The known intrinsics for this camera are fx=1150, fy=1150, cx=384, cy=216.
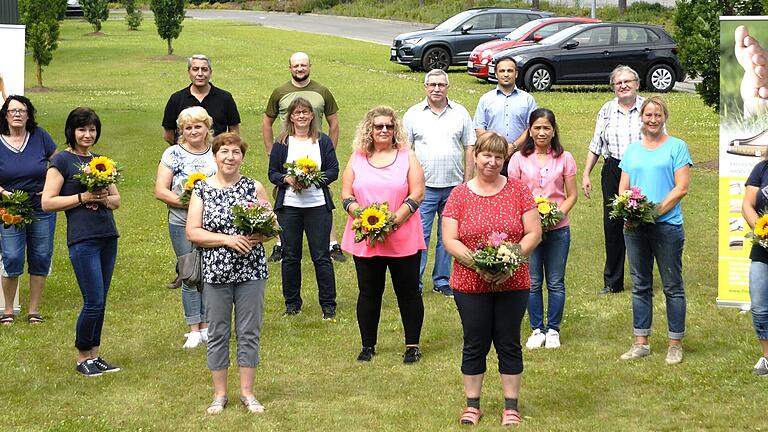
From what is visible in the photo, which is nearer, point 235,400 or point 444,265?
point 235,400

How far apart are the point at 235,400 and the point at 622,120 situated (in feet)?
15.6

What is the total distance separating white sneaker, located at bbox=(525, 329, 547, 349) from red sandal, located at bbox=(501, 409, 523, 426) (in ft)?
6.38

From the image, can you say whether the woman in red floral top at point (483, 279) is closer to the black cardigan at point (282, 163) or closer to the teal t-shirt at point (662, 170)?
the teal t-shirt at point (662, 170)

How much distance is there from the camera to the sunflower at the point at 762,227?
791cm

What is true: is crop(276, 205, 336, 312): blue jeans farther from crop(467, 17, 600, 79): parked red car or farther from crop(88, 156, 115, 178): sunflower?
crop(467, 17, 600, 79): parked red car

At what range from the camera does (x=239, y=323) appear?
7902mm

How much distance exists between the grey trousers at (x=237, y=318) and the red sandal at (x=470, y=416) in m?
1.49

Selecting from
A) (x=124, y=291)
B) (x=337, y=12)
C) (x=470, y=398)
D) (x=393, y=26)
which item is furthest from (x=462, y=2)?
(x=470, y=398)

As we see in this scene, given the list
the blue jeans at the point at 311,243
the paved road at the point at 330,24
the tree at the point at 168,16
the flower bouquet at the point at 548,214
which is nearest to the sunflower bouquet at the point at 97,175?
the blue jeans at the point at 311,243

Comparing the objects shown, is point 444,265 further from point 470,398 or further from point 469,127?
point 470,398

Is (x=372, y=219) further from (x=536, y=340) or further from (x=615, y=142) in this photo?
(x=615, y=142)

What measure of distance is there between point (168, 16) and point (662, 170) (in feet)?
115

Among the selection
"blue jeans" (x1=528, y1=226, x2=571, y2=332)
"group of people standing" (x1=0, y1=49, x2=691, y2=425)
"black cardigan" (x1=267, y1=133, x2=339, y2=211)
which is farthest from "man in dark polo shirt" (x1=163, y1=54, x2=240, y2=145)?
"blue jeans" (x1=528, y1=226, x2=571, y2=332)

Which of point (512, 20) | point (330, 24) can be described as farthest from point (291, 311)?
point (330, 24)
